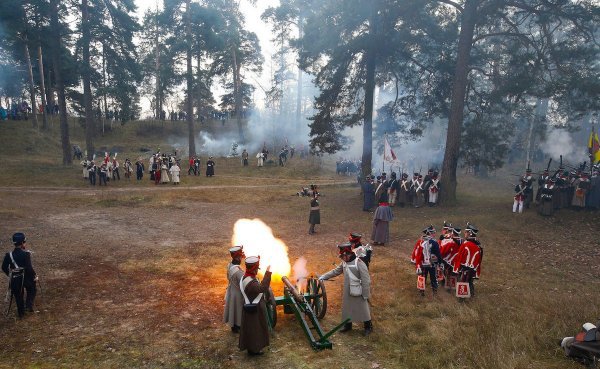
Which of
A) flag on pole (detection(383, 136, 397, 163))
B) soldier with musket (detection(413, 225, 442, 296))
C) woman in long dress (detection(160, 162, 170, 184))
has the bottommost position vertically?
soldier with musket (detection(413, 225, 442, 296))

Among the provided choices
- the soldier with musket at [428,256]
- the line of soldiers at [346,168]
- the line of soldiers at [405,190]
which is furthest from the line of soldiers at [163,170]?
the soldier with musket at [428,256]

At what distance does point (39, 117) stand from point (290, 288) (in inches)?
1846

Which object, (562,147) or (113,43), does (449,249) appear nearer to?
(113,43)

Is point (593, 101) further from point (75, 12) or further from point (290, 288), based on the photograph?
point (75, 12)

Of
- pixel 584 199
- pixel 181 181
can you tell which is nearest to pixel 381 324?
pixel 584 199

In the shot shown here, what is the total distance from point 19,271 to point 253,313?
17.1 feet

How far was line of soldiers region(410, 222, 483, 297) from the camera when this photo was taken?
9.02 m

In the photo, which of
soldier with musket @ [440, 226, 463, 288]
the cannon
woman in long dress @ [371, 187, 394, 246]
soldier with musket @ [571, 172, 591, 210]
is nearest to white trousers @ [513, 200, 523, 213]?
soldier with musket @ [571, 172, 591, 210]

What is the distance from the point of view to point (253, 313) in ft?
21.5

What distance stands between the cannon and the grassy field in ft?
0.76

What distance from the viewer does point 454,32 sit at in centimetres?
2145

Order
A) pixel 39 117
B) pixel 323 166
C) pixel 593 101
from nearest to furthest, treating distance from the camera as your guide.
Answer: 1. pixel 593 101
2. pixel 323 166
3. pixel 39 117

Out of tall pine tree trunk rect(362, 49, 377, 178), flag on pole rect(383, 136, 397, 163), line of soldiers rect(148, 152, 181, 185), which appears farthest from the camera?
line of soldiers rect(148, 152, 181, 185)

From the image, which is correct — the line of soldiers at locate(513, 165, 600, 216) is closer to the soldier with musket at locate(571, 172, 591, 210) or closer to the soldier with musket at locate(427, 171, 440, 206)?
the soldier with musket at locate(571, 172, 591, 210)
